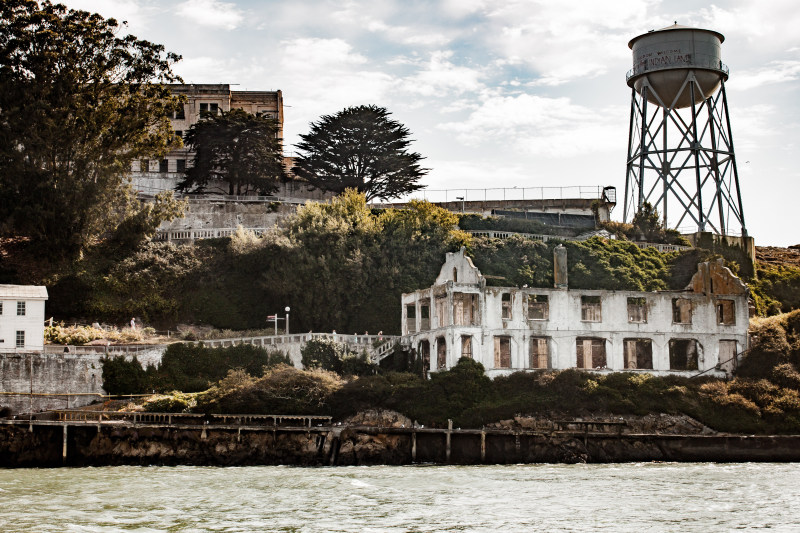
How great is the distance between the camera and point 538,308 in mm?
54531

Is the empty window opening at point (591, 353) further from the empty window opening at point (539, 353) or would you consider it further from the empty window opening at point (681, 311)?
the empty window opening at point (681, 311)

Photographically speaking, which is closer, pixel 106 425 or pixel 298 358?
pixel 106 425

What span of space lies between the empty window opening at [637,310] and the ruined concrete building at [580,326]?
0.05 m

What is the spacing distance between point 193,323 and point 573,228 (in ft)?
88.7

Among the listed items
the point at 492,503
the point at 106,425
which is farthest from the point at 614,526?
the point at 106,425

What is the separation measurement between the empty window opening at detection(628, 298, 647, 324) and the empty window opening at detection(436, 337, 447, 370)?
956cm

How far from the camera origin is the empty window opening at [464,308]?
5319cm

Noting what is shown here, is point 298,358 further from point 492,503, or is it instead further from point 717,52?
point 717,52

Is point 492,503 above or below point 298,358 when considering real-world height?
below

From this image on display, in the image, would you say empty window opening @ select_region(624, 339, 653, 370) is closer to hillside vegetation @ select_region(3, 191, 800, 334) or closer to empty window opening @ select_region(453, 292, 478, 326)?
hillside vegetation @ select_region(3, 191, 800, 334)

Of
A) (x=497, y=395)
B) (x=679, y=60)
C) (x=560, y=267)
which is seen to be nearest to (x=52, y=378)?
(x=497, y=395)

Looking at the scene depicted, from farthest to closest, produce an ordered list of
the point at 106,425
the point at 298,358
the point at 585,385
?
1. the point at 298,358
2. the point at 585,385
3. the point at 106,425

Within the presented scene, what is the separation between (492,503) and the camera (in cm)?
3447

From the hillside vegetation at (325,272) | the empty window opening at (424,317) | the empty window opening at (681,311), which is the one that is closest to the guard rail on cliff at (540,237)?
the hillside vegetation at (325,272)
